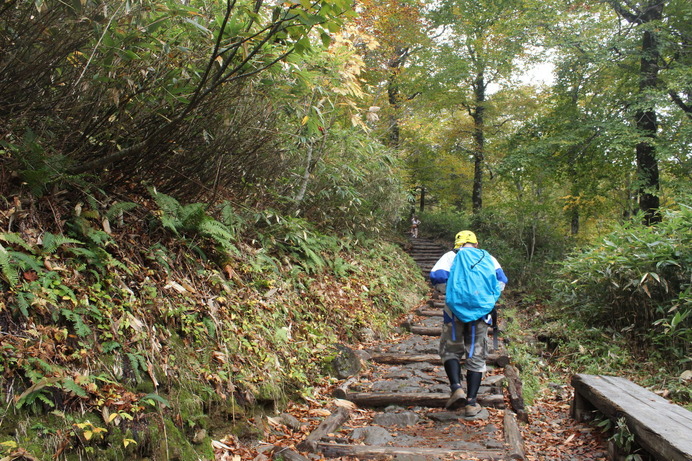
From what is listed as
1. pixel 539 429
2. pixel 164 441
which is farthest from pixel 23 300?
pixel 539 429

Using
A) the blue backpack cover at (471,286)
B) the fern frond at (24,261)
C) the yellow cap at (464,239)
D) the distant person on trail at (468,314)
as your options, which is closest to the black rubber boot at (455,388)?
the distant person on trail at (468,314)

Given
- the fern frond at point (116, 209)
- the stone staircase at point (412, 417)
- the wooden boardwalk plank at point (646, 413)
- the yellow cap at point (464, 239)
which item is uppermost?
the fern frond at point (116, 209)

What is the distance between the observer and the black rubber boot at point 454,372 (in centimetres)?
488

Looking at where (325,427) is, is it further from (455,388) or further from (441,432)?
(455,388)

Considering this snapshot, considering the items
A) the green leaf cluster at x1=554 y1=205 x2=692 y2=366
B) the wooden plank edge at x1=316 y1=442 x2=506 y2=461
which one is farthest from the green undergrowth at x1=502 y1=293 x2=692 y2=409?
the wooden plank edge at x1=316 y1=442 x2=506 y2=461

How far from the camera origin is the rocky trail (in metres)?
3.69

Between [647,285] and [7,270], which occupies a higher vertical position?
[7,270]

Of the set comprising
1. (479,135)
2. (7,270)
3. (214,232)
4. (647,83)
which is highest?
(647,83)

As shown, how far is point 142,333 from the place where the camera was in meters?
3.43

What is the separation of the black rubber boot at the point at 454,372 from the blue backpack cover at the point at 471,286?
20.6 inches

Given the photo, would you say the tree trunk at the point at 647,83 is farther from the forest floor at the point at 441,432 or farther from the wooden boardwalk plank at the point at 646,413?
the forest floor at the point at 441,432

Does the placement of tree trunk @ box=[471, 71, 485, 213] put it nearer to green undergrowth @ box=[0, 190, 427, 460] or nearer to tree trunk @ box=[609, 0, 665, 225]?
tree trunk @ box=[609, 0, 665, 225]

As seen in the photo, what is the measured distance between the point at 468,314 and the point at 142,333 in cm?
329

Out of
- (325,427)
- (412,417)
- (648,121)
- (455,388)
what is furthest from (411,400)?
(648,121)
